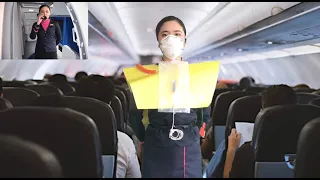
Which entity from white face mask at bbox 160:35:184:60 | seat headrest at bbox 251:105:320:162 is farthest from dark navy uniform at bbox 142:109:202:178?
seat headrest at bbox 251:105:320:162

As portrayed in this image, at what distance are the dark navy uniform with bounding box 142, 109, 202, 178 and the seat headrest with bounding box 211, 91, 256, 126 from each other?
236 cm

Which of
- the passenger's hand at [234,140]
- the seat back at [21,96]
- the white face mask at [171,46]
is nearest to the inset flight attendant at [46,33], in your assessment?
the seat back at [21,96]

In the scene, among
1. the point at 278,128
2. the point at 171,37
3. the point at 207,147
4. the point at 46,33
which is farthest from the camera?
the point at 46,33

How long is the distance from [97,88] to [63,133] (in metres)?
1.61

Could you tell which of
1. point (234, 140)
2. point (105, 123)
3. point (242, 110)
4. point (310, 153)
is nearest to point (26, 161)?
point (310, 153)

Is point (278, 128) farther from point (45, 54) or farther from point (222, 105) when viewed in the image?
point (45, 54)

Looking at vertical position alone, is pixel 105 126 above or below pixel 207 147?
above

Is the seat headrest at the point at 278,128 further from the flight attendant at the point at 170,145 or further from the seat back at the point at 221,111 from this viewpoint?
the seat back at the point at 221,111

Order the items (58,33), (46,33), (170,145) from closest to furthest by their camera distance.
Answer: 1. (170,145)
2. (46,33)
3. (58,33)

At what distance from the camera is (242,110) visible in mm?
3852

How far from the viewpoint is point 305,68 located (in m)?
12.5

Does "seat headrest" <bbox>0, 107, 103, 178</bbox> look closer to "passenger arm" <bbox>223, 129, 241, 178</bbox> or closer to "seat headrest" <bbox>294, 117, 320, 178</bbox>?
"seat headrest" <bbox>294, 117, 320, 178</bbox>

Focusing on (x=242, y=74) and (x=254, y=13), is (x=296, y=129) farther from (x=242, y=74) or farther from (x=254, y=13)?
(x=242, y=74)

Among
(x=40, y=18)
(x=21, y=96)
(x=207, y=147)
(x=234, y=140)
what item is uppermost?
(x=40, y=18)
